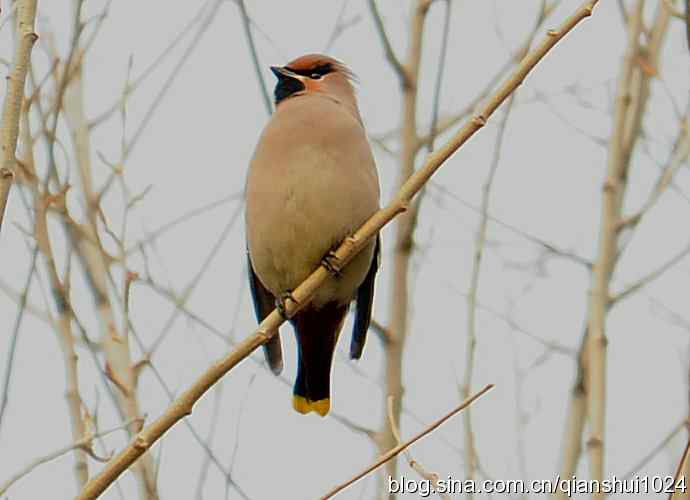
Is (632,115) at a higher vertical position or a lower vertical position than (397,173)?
higher

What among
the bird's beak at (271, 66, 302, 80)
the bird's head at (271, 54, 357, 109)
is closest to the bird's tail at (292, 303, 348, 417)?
the bird's head at (271, 54, 357, 109)

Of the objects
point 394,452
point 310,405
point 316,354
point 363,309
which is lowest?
point 394,452

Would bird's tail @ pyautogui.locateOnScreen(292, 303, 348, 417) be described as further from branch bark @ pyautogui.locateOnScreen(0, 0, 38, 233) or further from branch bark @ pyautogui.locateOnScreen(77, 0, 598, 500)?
branch bark @ pyautogui.locateOnScreen(0, 0, 38, 233)

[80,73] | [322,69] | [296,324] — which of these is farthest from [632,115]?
[80,73]

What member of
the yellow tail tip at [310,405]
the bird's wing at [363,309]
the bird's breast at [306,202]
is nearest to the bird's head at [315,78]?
the bird's breast at [306,202]

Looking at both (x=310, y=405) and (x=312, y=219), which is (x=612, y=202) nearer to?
(x=312, y=219)

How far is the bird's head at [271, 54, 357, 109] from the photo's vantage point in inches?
201

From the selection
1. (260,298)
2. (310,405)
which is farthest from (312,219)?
(310,405)

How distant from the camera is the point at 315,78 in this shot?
17.1 feet

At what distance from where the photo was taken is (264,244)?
14.7ft

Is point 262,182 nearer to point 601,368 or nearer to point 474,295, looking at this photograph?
point 474,295

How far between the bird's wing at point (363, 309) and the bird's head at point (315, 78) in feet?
2.30

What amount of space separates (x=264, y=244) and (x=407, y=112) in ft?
2.58

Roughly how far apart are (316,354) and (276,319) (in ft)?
4.83
